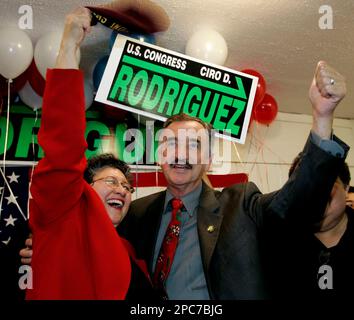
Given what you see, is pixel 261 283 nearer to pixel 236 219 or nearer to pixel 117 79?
pixel 236 219

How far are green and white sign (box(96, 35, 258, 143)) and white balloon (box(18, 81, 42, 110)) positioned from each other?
1.00 meters

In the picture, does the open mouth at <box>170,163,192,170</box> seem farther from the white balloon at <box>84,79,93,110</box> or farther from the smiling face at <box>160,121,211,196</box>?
the white balloon at <box>84,79,93,110</box>

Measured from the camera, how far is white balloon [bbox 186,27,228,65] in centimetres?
239

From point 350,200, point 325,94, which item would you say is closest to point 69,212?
point 325,94

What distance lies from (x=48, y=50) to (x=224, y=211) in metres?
1.47

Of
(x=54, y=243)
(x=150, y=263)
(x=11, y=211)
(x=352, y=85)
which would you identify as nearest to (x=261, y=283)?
(x=150, y=263)

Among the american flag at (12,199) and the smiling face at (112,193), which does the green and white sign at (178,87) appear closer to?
the smiling face at (112,193)

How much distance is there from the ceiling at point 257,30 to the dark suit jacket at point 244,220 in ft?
3.92

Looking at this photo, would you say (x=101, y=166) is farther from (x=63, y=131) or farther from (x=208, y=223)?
(x=63, y=131)

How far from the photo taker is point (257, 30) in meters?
2.56

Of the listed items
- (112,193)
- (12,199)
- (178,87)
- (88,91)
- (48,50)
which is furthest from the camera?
(12,199)

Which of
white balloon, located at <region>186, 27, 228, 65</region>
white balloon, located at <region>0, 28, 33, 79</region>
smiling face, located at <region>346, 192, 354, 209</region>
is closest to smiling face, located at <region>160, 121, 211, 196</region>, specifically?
white balloon, located at <region>186, 27, 228, 65</region>
